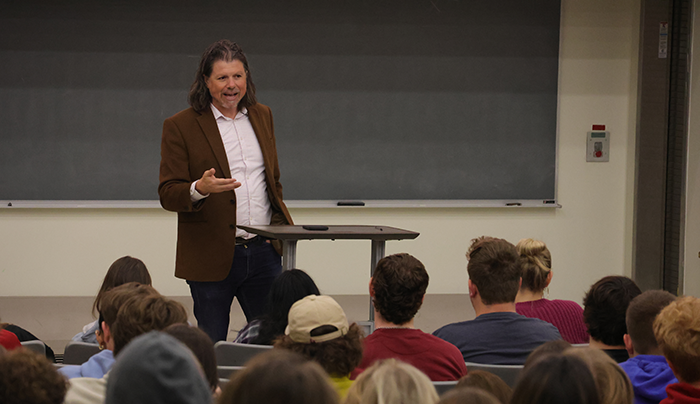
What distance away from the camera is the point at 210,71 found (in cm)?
274

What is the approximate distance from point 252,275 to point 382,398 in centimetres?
175

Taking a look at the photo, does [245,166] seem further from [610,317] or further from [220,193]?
[610,317]

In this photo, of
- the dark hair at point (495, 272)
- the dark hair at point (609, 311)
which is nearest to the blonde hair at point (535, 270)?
the dark hair at point (495, 272)

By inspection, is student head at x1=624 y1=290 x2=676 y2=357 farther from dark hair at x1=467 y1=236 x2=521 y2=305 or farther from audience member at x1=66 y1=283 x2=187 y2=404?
audience member at x1=66 y1=283 x2=187 y2=404

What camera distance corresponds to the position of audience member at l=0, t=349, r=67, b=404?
1083 mm

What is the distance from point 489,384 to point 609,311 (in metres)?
0.94

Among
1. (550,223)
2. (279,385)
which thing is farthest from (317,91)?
(279,385)

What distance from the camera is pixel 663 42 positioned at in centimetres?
530

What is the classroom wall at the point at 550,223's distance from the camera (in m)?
5.14

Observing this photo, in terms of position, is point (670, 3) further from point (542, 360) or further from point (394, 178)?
point (542, 360)

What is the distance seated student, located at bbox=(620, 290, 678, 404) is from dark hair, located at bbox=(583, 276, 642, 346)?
137mm

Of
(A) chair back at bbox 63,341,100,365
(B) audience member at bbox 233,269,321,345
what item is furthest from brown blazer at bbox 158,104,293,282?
(A) chair back at bbox 63,341,100,365

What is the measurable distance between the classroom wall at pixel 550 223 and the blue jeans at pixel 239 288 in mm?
2470

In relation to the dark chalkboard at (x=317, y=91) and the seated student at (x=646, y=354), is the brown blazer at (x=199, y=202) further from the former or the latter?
the dark chalkboard at (x=317, y=91)
